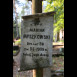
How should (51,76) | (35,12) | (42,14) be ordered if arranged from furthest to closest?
(51,76) → (35,12) → (42,14)

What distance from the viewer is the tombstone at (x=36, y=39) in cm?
179

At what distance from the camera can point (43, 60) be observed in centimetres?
182

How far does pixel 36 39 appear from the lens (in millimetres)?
1788

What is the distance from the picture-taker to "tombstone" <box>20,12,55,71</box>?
179 cm
